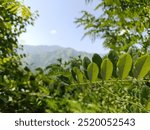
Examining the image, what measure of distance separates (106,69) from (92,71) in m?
0.03

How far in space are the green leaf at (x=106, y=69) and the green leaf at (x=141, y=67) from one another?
0.05 m

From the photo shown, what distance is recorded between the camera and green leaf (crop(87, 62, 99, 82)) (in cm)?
75

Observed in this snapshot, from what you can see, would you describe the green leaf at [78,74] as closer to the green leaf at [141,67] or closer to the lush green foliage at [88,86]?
the lush green foliage at [88,86]

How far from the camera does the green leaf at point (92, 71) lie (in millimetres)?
752

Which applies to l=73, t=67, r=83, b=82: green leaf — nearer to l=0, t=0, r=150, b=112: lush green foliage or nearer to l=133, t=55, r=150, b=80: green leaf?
l=0, t=0, r=150, b=112: lush green foliage

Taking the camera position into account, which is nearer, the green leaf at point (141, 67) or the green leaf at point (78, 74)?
the green leaf at point (141, 67)

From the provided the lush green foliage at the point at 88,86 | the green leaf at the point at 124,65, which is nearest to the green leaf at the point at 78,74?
the lush green foliage at the point at 88,86

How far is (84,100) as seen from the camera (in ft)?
3.58

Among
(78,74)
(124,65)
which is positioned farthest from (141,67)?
(78,74)

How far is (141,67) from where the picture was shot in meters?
0.70

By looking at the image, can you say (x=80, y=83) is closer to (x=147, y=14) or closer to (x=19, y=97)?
(x=19, y=97)

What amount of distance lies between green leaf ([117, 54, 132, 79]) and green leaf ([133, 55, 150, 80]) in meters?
0.01

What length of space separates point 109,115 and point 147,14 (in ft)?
5.68

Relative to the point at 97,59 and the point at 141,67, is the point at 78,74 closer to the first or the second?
the point at 97,59
